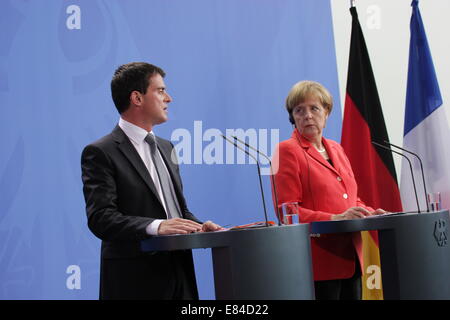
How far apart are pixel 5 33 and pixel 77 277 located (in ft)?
5.84

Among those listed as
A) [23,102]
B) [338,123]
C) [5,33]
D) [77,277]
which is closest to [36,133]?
[23,102]

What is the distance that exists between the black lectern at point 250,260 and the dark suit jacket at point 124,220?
297 mm

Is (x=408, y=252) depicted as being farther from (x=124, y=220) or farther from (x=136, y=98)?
(x=136, y=98)

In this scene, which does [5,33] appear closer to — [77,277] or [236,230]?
[77,277]

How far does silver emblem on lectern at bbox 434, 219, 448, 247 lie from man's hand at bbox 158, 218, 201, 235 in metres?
1.01

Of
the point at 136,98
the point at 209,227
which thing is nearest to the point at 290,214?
the point at 209,227

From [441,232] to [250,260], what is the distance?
0.95 m

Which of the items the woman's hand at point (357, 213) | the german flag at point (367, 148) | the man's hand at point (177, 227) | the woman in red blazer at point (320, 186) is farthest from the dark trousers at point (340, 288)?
the german flag at point (367, 148)

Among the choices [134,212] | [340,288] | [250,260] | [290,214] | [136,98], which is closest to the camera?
[250,260]

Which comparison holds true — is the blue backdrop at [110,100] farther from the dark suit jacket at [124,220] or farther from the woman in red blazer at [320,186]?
the dark suit jacket at [124,220]

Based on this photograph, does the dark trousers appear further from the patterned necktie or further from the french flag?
the french flag

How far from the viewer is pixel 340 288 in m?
2.79

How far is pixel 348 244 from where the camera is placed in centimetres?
281

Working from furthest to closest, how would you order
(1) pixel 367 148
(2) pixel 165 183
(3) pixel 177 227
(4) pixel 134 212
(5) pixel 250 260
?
(1) pixel 367 148 → (2) pixel 165 183 → (4) pixel 134 212 → (3) pixel 177 227 → (5) pixel 250 260
